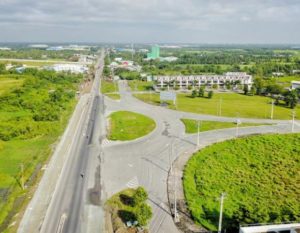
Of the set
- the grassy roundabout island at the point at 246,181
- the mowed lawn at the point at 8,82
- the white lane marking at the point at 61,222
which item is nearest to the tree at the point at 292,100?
the grassy roundabout island at the point at 246,181

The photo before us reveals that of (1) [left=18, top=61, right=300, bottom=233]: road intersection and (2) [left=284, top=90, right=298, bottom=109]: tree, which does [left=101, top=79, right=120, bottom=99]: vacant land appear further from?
(2) [left=284, top=90, right=298, bottom=109]: tree

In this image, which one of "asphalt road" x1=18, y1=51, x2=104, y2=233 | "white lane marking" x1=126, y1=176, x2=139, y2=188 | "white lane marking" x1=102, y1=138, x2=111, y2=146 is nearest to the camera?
"asphalt road" x1=18, y1=51, x2=104, y2=233

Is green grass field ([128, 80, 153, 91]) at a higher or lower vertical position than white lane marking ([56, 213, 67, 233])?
higher

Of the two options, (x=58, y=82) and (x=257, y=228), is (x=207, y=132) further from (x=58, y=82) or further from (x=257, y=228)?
(x=58, y=82)

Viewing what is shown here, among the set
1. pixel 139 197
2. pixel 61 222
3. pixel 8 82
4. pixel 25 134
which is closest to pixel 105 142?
pixel 25 134

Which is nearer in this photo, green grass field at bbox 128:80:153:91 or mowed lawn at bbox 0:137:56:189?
mowed lawn at bbox 0:137:56:189

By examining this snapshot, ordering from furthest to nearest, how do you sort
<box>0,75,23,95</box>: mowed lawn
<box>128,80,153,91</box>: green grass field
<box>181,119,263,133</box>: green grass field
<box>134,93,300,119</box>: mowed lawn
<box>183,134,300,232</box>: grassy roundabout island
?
<box>128,80,153,91</box>: green grass field < <box>0,75,23,95</box>: mowed lawn < <box>134,93,300,119</box>: mowed lawn < <box>181,119,263,133</box>: green grass field < <box>183,134,300,232</box>: grassy roundabout island

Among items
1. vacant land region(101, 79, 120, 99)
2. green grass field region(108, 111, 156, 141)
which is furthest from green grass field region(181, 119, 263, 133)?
vacant land region(101, 79, 120, 99)

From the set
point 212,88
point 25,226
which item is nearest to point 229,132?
point 25,226
